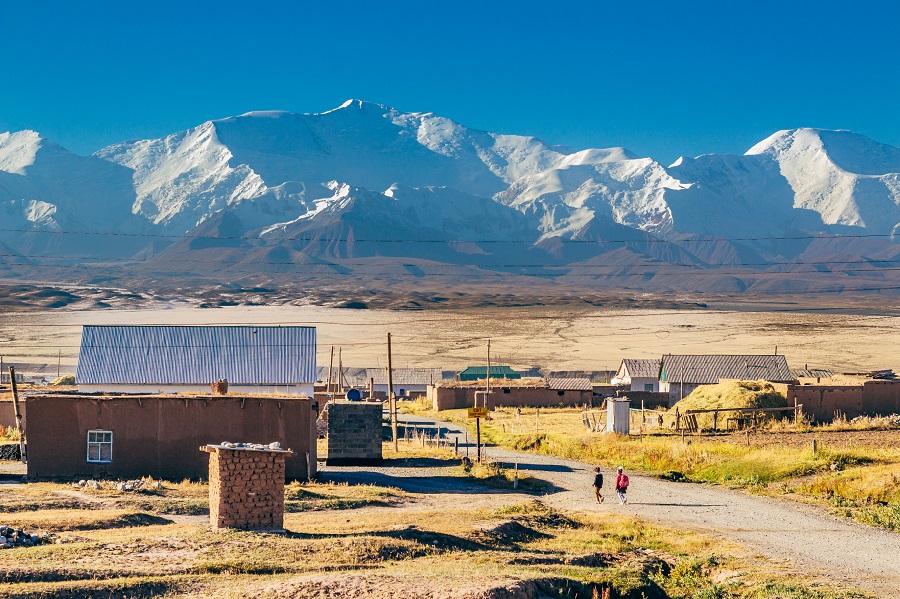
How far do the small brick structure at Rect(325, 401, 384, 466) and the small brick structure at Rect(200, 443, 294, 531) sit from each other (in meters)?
15.5

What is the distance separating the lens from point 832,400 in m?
48.5

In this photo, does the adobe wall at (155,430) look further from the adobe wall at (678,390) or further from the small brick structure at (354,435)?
the adobe wall at (678,390)

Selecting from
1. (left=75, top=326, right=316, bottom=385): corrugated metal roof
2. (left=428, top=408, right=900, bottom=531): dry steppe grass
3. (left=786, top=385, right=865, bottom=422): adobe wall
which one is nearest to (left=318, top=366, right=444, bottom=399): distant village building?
(left=75, top=326, right=316, bottom=385): corrugated metal roof

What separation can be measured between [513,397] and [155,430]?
39.4 m

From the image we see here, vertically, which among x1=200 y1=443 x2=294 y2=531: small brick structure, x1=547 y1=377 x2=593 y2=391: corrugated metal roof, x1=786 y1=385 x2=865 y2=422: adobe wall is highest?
x1=547 y1=377 x2=593 y2=391: corrugated metal roof

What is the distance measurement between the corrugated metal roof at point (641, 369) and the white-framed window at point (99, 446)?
5274cm

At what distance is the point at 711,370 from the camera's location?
70312 millimetres

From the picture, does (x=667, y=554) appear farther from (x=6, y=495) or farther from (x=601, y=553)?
(x=6, y=495)

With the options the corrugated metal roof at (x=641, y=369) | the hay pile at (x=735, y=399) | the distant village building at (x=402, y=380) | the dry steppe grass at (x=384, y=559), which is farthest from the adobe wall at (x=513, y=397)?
the dry steppe grass at (x=384, y=559)

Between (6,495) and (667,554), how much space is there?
16.3m

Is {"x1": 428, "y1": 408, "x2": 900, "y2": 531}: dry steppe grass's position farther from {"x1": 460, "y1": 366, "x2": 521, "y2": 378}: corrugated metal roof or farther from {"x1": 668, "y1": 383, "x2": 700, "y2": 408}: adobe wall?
{"x1": 460, "y1": 366, "x2": 521, "y2": 378}: corrugated metal roof

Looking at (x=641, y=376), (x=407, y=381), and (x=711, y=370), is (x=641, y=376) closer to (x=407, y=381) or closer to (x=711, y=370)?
(x=711, y=370)

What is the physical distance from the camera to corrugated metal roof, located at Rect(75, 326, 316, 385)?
165ft

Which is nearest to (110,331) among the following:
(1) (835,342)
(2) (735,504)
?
(2) (735,504)
